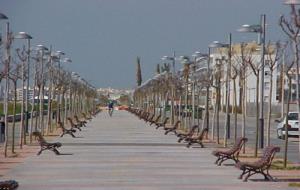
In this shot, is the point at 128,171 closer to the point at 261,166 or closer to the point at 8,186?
the point at 261,166

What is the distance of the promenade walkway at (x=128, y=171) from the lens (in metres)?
18.9

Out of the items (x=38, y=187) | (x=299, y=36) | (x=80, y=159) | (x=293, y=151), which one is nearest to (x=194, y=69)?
(x=293, y=151)

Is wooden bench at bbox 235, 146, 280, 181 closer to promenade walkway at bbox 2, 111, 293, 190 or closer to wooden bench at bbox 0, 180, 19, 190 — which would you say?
promenade walkway at bbox 2, 111, 293, 190

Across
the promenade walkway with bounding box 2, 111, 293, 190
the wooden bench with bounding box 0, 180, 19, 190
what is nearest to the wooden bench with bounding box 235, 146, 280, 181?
the promenade walkway with bounding box 2, 111, 293, 190

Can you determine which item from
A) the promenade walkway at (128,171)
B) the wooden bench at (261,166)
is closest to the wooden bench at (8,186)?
the promenade walkway at (128,171)

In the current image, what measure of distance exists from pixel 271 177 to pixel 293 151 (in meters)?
14.0

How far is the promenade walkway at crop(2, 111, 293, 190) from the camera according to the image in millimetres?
18922

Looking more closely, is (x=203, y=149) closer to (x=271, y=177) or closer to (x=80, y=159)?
(x=80, y=159)

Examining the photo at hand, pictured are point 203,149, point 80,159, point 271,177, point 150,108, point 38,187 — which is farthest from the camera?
point 150,108

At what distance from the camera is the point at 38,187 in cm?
1839

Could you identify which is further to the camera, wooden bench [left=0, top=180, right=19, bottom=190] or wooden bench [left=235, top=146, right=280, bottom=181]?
wooden bench [left=235, top=146, right=280, bottom=181]

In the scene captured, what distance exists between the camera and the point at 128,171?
2250cm

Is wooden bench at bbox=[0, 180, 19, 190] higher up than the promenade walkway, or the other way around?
wooden bench at bbox=[0, 180, 19, 190]

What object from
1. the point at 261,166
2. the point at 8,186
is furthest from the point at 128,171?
the point at 8,186
